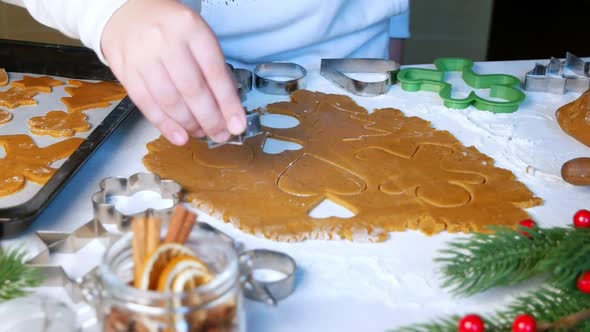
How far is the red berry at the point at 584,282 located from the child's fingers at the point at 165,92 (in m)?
0.42

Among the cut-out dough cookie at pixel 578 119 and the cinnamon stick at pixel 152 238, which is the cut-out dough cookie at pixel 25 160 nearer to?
the cinnamon stick at pixel 152 238

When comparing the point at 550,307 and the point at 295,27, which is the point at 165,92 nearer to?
the point at 550,307

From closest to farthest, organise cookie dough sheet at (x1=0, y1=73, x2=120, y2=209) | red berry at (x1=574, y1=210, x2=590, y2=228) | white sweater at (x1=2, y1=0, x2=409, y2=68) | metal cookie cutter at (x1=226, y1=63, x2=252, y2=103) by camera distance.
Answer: red berry at (x1=574, y1=210, x2=590, y2=228) < cookie dough sheet at (x1=0, y1=73, x2=120, y2=209) < metal cookie cutter at (x1=226, y1=63, x2=252, y2=103) < white sweater at (x1=2, y1=0, x2=409, y2=68)

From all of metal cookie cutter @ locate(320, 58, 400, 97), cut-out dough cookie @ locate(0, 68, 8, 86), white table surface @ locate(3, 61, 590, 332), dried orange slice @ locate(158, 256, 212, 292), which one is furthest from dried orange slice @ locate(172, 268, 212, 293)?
cut-out dough cookie @ locate(0, 68, 8, 86)

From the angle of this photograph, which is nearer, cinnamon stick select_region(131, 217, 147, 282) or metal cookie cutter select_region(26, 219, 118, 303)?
cinnamon stick select_region(131, 217, 147, 282)

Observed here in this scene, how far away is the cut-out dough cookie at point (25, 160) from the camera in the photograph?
32.7 inches

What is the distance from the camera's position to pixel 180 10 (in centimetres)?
72

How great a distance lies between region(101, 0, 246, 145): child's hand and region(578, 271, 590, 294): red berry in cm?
36

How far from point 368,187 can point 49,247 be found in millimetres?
362

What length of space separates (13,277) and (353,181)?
41 cm

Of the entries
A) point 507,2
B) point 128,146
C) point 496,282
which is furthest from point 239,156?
point 507,2

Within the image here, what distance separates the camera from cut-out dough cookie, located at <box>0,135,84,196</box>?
32.7 inches

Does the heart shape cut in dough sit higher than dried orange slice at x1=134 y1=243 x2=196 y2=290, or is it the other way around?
dried orange slice at x1=134 y1=243 x2=196 y2=290

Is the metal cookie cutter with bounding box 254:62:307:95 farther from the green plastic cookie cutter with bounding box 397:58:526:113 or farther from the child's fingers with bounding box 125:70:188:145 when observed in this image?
the child's fingers with bounding box 125:70:188:145
